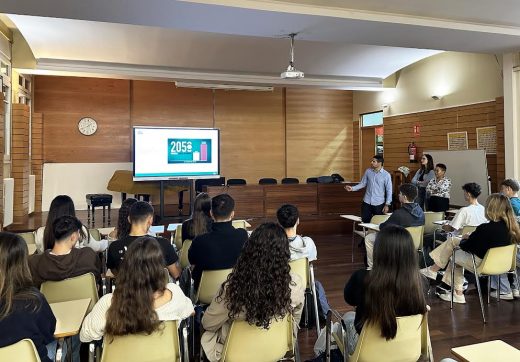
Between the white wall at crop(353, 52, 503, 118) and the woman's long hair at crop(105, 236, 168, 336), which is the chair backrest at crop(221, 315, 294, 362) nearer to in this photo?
the woman's long hair at crop(105, 236, 168, 336)

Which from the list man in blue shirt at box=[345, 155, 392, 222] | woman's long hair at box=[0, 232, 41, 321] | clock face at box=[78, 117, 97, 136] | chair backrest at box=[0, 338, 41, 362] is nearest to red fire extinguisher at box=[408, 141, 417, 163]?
man in blue shirt at box=[345, 155, 392, 222]

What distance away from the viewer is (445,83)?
26.1ft

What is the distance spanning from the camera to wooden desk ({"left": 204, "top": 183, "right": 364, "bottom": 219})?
7.12 meters

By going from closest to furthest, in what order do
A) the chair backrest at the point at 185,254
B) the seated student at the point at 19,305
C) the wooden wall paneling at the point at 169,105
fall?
the seated student at the point at 19,305
the chair backrest at the point at 185,254
the wooden wall paneling at the point at 169,105

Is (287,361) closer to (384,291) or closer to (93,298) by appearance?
(384,291)

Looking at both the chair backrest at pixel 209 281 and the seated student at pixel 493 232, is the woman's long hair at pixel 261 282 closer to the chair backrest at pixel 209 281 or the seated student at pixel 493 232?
the chair backrest at pixel 209 281

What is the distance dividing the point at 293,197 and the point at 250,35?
3305 millimetres

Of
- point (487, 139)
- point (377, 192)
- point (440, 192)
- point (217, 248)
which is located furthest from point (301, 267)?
point (487, 139)

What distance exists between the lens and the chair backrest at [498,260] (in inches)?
137

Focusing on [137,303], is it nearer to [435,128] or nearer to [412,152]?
[435,128]

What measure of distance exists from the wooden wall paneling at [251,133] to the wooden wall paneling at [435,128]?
10.0 feet

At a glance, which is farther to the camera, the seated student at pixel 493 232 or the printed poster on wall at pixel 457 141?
the printed poster on wall at pixel 457 141

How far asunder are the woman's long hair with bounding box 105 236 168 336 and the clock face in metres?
8.65

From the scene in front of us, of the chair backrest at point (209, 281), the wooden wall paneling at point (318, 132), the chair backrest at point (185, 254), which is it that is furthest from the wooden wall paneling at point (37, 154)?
the chair backrest at point (209, 281)
